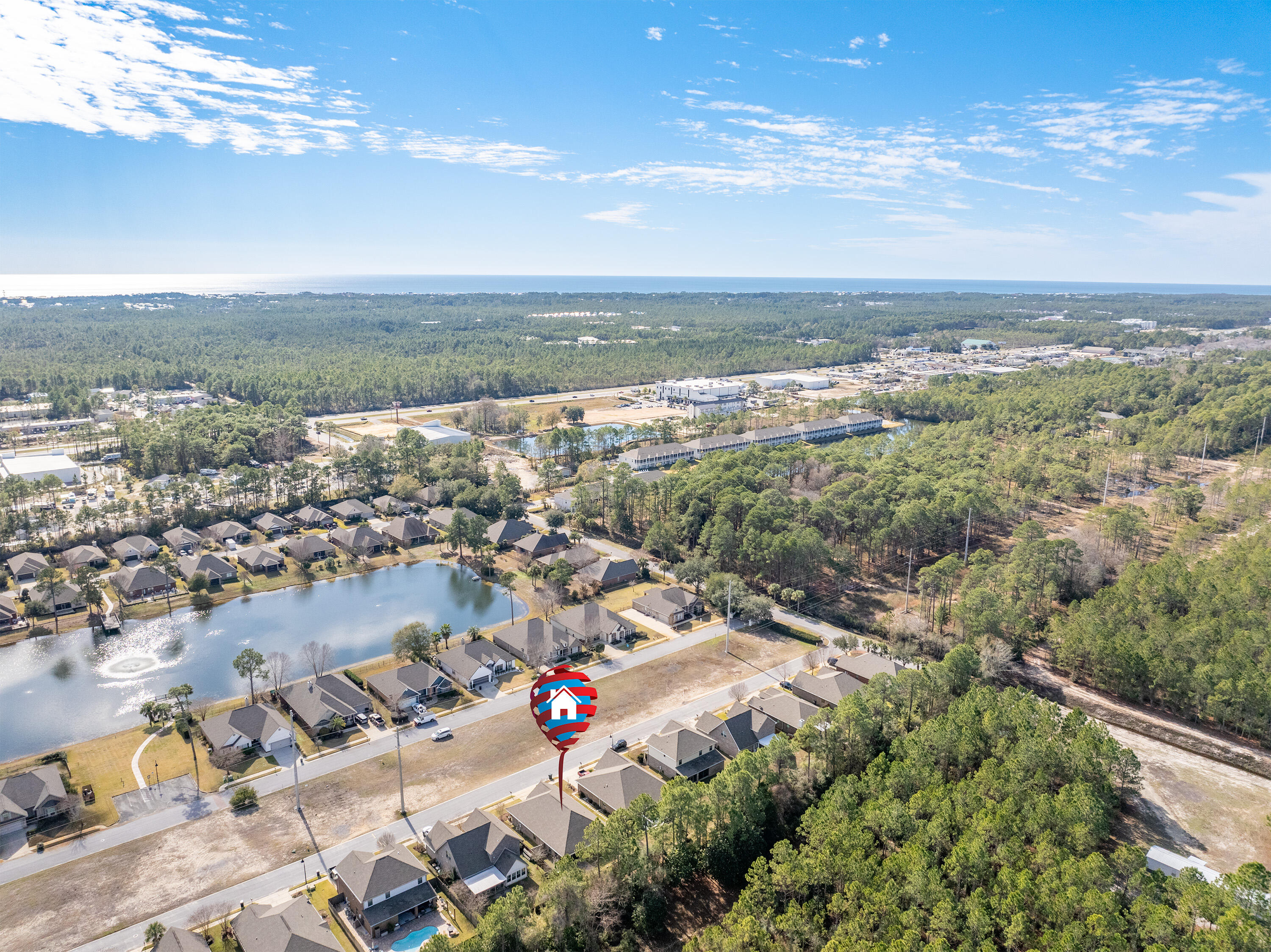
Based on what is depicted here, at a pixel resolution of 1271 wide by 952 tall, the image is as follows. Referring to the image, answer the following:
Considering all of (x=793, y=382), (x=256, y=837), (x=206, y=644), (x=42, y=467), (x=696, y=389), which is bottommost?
(x=206, y=644)

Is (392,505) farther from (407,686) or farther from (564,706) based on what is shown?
(564,706)

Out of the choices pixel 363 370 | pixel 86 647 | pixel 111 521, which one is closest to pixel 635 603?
pixel 86 647

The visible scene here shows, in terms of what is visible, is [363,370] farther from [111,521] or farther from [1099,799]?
[1099,799]

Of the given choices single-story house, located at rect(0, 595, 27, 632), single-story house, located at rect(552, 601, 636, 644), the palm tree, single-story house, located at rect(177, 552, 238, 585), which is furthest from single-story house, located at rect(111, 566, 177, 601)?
single-story house, located at rect(552, 601, 636, 644)

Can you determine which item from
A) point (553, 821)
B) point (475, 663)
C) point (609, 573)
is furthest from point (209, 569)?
point (553, 821)

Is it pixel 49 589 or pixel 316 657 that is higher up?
pixel 49 589

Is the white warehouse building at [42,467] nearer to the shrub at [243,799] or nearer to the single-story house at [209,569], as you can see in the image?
the single-story house at [209,569]
